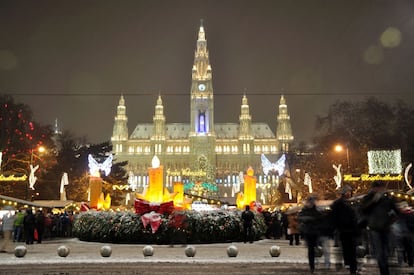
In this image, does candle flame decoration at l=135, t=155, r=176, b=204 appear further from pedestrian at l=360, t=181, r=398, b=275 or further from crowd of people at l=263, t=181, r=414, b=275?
pedestrian at l=360, t=181, r=398, b=275

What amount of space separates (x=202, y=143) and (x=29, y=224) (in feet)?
296

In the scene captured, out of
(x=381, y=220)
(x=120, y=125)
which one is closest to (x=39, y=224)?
(x=381, y=220)

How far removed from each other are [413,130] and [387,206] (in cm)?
3706

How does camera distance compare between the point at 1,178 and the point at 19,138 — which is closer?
the point at 1,178

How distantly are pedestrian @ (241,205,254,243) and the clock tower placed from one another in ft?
291

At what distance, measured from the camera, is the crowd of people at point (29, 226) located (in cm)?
1419

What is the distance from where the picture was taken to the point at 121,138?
371ft

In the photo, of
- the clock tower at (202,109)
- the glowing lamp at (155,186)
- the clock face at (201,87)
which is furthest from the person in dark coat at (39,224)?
the clock face at (201,87)

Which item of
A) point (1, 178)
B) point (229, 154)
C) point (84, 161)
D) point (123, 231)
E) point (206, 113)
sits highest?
point (206, 113)

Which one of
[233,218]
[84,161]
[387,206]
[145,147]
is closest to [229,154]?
[145,147]

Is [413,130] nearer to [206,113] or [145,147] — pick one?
[206,113]

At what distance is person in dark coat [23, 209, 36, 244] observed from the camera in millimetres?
17547

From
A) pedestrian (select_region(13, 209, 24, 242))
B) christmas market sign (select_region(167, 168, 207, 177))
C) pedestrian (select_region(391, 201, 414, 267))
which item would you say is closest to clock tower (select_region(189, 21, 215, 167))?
christmas market sign (select_region(167, 168, 207, 177))

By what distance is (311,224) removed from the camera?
8.97 m
